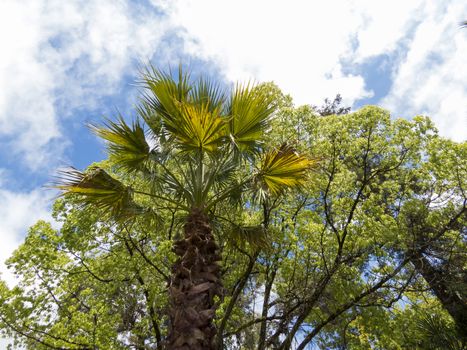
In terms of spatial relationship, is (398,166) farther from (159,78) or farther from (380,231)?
(159,78)

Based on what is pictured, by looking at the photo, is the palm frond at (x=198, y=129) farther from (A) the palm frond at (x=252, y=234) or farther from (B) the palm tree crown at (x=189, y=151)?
(A) the palm frond at (x=252, y=234)

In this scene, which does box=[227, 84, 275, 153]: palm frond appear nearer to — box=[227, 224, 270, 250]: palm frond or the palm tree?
the palm tree

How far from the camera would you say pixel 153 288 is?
8.77 meters

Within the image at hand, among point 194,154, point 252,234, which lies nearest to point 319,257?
point 252,234

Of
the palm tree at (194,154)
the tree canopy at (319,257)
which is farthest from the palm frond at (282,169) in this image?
the tree canopy at (319,257)

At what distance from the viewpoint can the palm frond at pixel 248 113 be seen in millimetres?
6426

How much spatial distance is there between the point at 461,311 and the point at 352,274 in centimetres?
287

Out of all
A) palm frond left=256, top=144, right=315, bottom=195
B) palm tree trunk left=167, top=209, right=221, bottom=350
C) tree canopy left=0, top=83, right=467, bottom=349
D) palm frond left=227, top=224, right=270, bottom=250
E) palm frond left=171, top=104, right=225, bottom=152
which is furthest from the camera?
tree canopy left=0, top=83, right=467, bottom=349

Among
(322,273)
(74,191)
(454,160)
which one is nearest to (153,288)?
(74,191)

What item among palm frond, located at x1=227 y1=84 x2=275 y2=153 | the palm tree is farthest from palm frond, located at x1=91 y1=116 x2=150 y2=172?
palm frond, located at x1=227 y1=84 x2=275 y2=153

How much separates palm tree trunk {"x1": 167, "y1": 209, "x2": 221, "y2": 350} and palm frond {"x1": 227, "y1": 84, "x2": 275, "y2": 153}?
6.37 feet

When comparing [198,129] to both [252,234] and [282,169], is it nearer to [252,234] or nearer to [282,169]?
[282,169]

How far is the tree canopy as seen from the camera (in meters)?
8.57

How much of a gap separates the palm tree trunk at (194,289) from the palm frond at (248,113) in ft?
6.37
